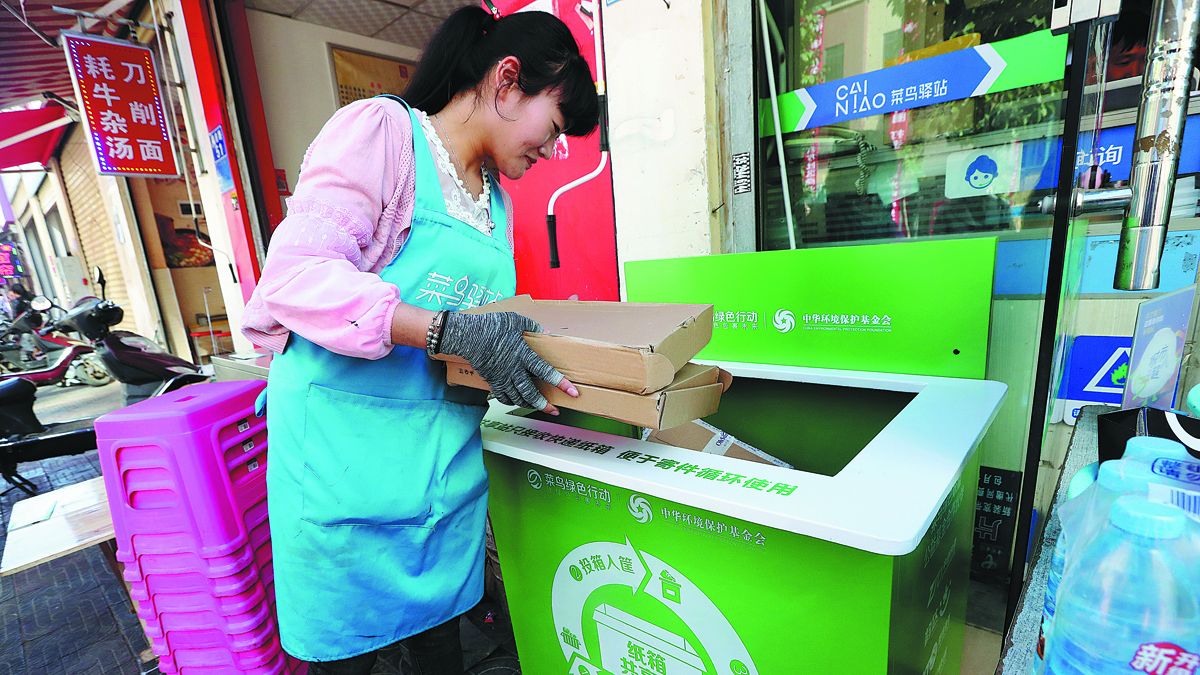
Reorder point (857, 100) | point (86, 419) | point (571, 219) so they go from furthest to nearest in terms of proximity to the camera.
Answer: point (86, 419) < point (571, 219) < point (857, 100)

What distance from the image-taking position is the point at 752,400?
1.42 meters

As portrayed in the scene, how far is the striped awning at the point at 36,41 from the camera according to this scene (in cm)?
374

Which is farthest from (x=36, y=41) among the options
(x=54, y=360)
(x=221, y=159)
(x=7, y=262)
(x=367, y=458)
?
(x=7, y=262)

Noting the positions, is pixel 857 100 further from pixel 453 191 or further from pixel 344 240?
pixel 344 240

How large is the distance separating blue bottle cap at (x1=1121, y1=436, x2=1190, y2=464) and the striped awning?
5.74 meters

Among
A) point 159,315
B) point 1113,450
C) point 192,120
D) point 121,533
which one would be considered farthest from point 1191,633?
point 159,315

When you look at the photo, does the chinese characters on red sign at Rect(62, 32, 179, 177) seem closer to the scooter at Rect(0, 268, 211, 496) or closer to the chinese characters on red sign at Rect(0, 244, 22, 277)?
the scooter at Rect(0, 268, 211, 496)

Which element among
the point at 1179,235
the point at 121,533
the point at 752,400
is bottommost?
the point at 121,533

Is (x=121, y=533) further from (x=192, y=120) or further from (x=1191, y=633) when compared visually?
(x=192, y=120)

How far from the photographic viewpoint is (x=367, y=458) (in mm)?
854

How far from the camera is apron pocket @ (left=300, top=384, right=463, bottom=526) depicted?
2.77 ft

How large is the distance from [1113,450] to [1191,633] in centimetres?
34

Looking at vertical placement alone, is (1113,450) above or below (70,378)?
above

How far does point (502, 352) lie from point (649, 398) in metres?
0.22
